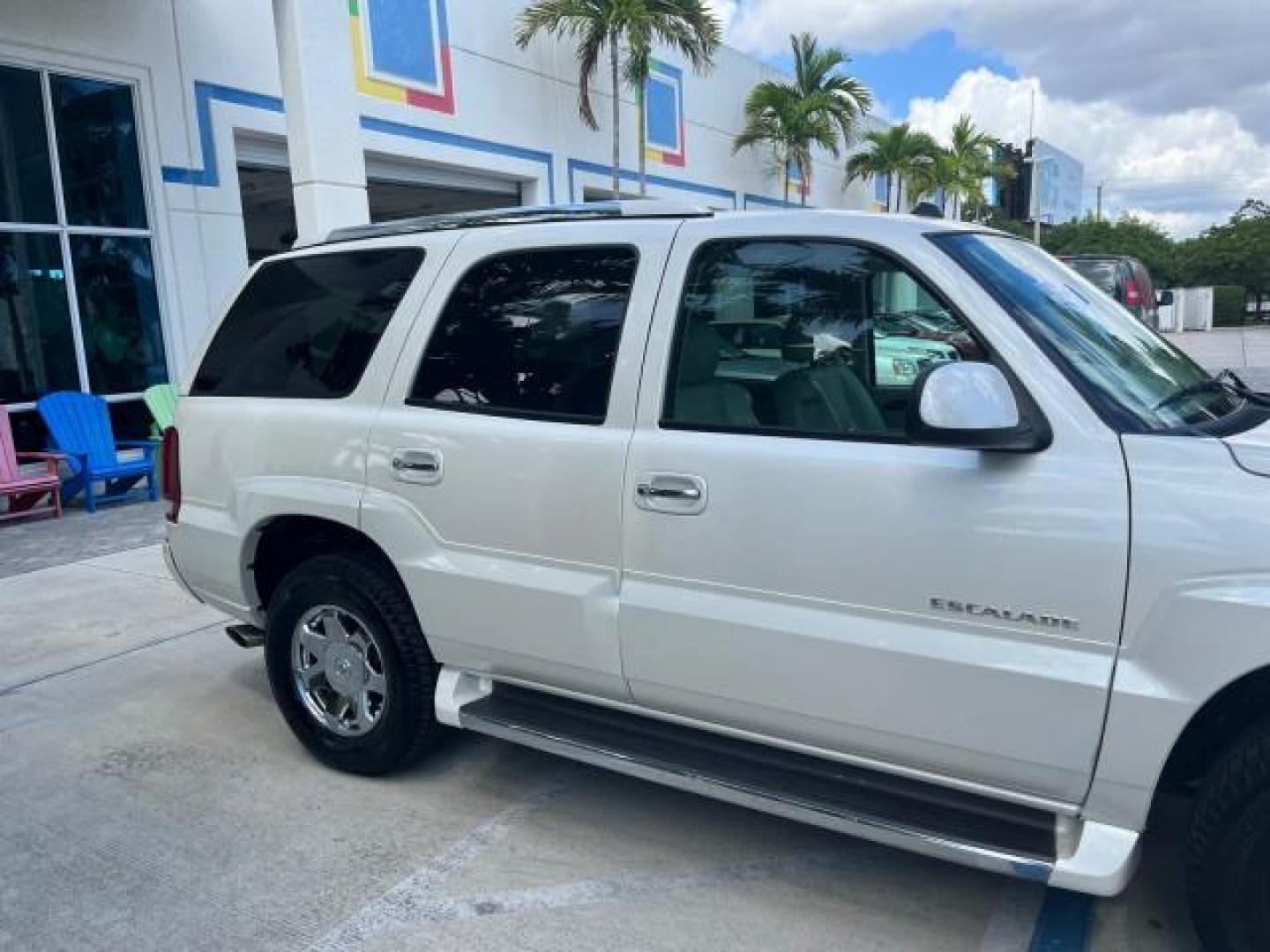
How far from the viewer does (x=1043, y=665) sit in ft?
7.59

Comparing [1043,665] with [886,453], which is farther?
[886,453]

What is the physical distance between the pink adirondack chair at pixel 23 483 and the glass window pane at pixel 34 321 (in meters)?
0.77

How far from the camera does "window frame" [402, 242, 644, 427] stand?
9.87ft

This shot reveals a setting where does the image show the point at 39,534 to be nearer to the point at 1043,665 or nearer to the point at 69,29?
the point at 69,29

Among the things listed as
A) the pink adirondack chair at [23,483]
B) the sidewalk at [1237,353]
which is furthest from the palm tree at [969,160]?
the pink adirondack chair at [23,483]

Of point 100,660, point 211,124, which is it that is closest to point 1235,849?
point 100,660

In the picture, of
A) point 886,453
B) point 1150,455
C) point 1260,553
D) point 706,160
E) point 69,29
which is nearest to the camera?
point 1260,553

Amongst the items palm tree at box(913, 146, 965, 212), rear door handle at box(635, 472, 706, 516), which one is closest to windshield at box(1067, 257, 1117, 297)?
rear door handle at box(635, 472, 706, 516)

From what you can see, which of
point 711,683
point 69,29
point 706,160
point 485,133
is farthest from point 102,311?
point 706,160

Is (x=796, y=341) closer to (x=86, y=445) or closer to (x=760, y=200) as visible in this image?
(x=86, y=445)

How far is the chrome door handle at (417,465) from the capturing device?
327cm

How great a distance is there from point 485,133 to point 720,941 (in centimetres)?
1317

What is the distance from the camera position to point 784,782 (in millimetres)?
2764

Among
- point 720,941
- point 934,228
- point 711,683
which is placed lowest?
point 720,941
